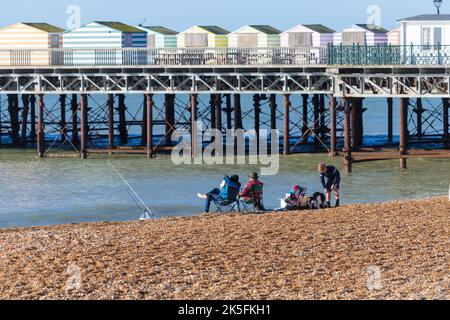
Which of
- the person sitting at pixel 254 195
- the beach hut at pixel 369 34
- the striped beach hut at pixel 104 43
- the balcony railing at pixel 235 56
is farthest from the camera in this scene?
the beach hut at pixel 369 34

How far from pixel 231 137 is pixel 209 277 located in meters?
36.1

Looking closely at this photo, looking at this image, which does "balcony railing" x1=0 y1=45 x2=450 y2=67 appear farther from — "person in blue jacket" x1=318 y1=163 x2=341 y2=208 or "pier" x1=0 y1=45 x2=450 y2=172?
"person in blue jacket" x1=318 y1=163 x2=341 y2=208

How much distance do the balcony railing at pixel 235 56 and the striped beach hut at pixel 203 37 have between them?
4.92 metres

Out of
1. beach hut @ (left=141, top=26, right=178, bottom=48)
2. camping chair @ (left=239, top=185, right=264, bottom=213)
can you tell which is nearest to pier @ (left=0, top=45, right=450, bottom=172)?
beach hut @ (left=141, top=26, right=178, bottom=48)

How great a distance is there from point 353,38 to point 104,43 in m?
11.0

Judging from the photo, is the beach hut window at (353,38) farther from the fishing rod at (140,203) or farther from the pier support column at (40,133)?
the fishing rod at (140,203)

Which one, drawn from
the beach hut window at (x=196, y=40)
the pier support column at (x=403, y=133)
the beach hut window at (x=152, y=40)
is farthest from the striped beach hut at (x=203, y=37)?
the pier support column at (x=403, y=133)

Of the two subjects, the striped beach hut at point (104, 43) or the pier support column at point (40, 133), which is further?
the striped beach hut at point (104, 43)

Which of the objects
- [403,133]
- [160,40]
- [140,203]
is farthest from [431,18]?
[160,40]

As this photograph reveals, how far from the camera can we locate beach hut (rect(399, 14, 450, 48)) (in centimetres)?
4675

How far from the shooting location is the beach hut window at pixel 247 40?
196 feet

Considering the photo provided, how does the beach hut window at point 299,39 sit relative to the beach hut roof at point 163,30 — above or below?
below
